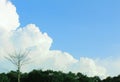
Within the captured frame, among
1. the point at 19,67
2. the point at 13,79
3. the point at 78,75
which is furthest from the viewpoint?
the point at 78,75

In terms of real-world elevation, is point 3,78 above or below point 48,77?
below

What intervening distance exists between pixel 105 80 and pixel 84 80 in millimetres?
6397

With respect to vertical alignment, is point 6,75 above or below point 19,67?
above

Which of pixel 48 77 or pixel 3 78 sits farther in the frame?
pixel 48 77

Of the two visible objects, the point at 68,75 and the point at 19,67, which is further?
the point at 68,75

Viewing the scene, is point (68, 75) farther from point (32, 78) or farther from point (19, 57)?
point (19, 57)

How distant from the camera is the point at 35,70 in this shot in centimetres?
11025

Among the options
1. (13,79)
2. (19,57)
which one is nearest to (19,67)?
(19,57)

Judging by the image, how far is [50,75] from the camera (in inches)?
4186

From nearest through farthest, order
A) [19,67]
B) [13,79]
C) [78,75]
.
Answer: [19,67] < [13,79] < [78,75]

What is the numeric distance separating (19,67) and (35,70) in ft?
131

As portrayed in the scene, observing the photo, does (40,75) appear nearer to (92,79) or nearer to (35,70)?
(35,70)

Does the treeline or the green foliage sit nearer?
the green foliage

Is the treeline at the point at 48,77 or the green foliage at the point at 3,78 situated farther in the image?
the treeline at the point at 48,77
